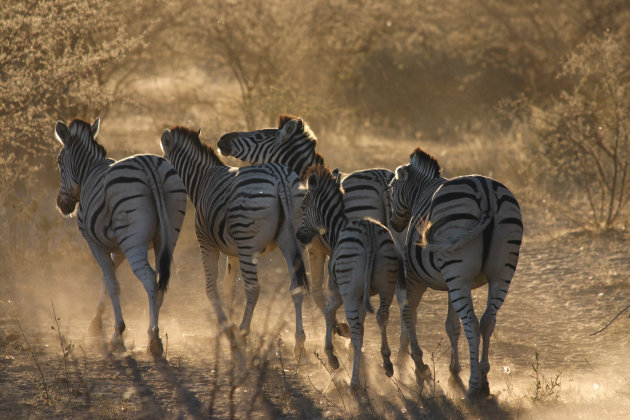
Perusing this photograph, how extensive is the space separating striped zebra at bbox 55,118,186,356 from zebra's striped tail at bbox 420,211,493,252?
7.75 feet

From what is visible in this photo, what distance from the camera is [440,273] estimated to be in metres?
5.40

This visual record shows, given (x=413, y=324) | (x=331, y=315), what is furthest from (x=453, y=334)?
(x=331, y=315)

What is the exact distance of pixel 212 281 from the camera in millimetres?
7102

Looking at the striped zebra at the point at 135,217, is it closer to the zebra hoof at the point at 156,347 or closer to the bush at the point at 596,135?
the zebra hoof at the point at 156,347

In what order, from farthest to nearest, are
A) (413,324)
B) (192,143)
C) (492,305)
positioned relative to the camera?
(192,143) < (413,324) < (492,305)

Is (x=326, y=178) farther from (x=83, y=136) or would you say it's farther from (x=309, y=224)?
(x=83, y=136)

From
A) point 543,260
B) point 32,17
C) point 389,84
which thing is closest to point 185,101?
point 389,84

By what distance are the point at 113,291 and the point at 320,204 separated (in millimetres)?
2129

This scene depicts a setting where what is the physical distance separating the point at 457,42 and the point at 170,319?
18787 millimetres

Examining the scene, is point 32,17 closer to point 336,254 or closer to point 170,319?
point 170,319

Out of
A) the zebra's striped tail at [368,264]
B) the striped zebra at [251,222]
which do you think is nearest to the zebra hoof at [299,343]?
the striped zebra at [251,222]

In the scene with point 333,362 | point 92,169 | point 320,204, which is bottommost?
point 333,362

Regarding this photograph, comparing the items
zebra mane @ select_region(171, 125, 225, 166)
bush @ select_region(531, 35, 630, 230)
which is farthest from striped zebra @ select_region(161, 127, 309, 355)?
bush @ select_region(531, 35, 630, 230)

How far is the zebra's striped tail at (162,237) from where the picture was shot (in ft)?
20.7
